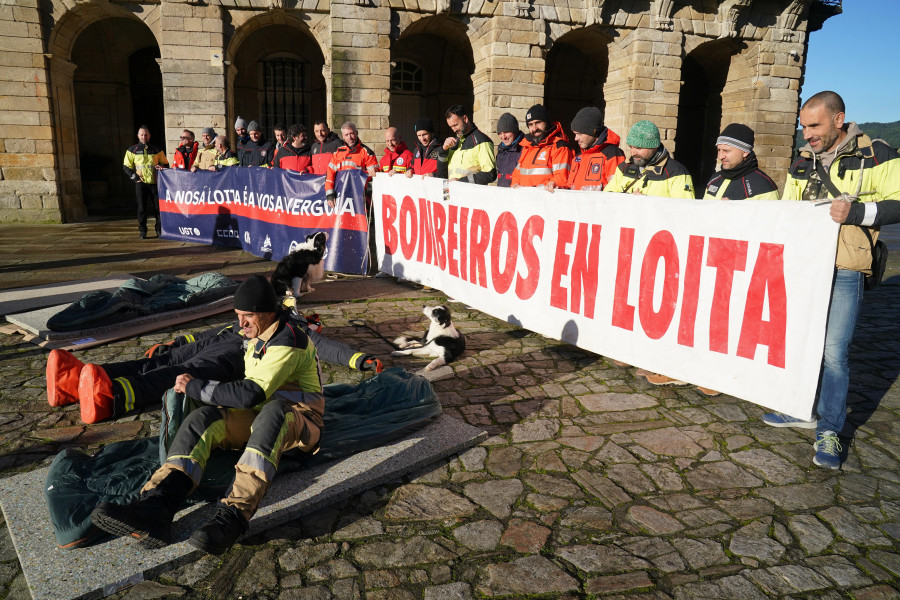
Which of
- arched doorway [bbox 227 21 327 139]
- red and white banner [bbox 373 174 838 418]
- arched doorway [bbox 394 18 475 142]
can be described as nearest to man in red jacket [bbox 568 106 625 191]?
red and white banner [bbox 373 174 838 418]

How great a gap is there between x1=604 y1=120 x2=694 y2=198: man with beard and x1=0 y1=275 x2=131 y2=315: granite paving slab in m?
6.31

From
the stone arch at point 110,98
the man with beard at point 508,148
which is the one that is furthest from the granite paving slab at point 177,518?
the stone arch at point 110,98

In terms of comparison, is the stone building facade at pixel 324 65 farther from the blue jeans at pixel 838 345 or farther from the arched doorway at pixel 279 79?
the blue jeans at pixel 838 345

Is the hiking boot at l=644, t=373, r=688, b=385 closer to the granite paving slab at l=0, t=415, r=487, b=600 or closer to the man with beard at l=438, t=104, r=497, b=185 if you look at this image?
the granite paving slab at l=0, t=415, r=487, b=600

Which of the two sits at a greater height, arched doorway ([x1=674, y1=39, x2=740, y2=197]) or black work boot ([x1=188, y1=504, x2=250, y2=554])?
arched doorway ([x1=674, y1=39, x2=740, y2=197])

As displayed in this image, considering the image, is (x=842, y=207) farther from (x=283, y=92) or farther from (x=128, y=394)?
(x=283, y=92)

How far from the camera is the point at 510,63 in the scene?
15.7 meters

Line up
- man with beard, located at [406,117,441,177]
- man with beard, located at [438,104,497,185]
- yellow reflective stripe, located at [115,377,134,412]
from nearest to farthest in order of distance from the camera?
yellow reflective stripe, located at [115,377,134,412] < man with beard, located at [438,104,497,185] < man with beard, located at [406,117,441,177]

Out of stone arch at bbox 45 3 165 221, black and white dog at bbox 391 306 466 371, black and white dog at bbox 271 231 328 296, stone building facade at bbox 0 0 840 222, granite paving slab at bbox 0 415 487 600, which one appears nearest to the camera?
granite paving slab at bbox 0 415 487 600

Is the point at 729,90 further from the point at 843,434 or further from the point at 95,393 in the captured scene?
the point at 95,393

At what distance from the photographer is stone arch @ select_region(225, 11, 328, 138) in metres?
20.3

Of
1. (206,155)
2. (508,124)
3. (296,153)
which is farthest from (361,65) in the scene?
(508,124)

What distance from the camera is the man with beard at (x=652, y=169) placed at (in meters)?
5.24

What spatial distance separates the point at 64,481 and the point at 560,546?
2.52 metres
